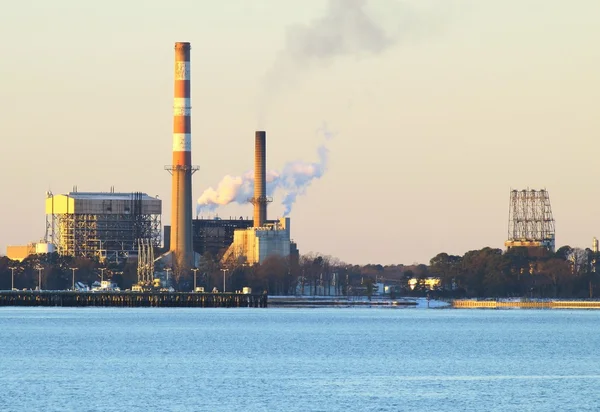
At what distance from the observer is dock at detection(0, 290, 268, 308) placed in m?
181

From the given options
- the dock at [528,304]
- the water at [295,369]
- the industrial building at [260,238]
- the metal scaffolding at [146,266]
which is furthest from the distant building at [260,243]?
the water at [295,369]

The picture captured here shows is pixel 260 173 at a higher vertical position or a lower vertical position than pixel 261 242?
higher

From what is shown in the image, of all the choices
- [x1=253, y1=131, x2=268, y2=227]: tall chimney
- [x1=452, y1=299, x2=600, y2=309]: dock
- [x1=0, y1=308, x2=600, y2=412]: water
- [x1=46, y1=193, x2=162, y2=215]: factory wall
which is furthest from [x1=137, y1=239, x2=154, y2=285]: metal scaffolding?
[x1=0, y1=308, x2=600, y2=412]: water

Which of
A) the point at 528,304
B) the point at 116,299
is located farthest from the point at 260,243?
the point at 528,304

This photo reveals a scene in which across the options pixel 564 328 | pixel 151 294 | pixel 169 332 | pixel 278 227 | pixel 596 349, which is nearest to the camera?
pixel 596 349

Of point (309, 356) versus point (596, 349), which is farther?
point (596, 349)

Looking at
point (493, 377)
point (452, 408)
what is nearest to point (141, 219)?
point (493, 377)

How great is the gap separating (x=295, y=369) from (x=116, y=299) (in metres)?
111

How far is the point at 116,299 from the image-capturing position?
18338 centimetres

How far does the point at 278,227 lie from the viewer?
632 ft

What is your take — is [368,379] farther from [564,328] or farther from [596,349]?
[564,328]

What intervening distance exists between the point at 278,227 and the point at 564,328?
65310mm

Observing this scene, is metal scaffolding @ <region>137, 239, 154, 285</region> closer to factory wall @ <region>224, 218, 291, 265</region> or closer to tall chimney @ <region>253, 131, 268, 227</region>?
factory wall @ <region>224, 218, 291, 265</region>

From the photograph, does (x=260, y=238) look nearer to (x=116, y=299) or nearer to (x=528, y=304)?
(x=116, y=299)
